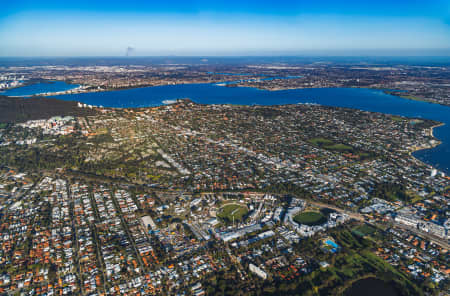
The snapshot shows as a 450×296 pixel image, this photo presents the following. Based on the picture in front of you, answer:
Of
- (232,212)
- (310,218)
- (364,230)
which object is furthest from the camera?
(232,212)

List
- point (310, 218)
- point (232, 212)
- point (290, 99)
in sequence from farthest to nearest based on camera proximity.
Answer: point (290, 99)
point (232, 212)
point (310, 218)

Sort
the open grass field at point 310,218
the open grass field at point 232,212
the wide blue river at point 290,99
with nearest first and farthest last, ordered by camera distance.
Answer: the open grass field at point 310,218 → the open grass field at point 232,212 → the wide blue river at point 290,99

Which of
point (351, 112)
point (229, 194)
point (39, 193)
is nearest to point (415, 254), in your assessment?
point (229, 194)

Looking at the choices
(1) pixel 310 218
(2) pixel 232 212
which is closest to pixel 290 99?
(1) pixel 310 218

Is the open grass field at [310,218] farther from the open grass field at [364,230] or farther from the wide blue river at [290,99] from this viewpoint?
the wide blue river at [290,99]

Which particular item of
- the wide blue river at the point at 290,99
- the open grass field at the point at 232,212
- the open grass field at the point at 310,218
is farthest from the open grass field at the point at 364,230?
the wide blue river at the point at 290,99

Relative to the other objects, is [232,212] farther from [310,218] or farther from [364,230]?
[364,230]

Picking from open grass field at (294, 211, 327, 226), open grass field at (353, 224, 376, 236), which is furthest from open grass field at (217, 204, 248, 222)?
open grass field at (353, 224, 376, 236)
